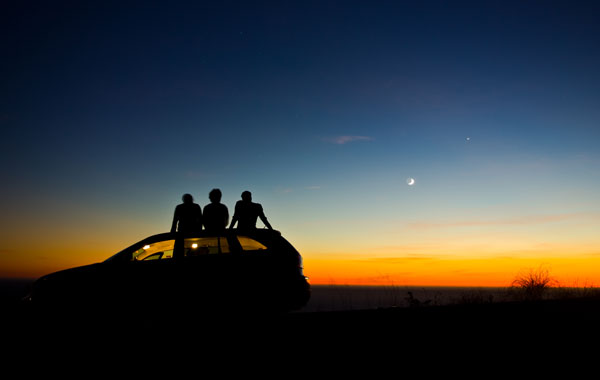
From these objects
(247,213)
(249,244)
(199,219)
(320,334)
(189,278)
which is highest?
(247,213)

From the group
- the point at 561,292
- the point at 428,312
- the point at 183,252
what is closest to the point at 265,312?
the point at 183,252

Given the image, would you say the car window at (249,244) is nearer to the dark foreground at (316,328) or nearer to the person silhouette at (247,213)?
the dark foreground at (316,328)

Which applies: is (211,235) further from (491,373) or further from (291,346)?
(491,373)

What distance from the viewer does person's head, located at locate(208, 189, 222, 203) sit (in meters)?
9.85

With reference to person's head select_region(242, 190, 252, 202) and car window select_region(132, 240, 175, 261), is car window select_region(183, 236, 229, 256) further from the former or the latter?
person's head select_region(242, 190, 252, 202)

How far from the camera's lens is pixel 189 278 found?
8.02 meters

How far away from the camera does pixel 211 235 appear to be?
8.32m

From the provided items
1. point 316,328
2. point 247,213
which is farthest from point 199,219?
point 316,328

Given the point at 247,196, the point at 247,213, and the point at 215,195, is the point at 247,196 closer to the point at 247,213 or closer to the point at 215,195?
the point at 247,213

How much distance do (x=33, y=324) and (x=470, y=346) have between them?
6.56 m

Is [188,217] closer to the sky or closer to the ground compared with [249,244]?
closer to the sky

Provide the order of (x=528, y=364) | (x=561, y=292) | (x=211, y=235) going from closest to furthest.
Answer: (x=528, y=364) < (x=211, y=235) < (x=561, y=292)

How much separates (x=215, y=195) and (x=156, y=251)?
204 centimetres

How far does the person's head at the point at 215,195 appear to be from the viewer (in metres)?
9.85
